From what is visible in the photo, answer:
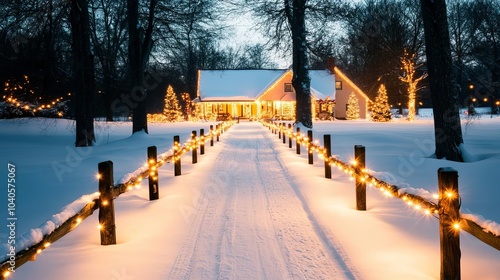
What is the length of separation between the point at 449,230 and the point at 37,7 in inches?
606

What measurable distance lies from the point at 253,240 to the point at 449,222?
8.29 feet

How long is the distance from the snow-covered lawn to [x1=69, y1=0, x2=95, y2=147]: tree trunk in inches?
285

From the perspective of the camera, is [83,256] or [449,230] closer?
[449,230]

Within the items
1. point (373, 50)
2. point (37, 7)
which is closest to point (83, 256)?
point (37, 7)

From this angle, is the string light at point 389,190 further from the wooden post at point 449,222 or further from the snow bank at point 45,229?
the snow bank at point 45,229

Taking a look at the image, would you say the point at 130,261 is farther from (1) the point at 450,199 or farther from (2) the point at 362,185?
(2) the point at 362,185

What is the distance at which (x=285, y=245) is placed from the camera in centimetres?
530

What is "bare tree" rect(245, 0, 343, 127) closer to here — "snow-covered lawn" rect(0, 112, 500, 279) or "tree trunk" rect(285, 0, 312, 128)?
"tree trunk" rect(285, 0, 312, 128)

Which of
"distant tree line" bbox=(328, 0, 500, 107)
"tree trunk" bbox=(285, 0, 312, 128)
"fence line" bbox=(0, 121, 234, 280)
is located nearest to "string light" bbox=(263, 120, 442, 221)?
"fence line" bbox=(0, 121, 234, 280)

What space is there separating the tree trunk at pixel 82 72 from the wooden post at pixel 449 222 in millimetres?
17301

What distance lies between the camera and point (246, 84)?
207 ft

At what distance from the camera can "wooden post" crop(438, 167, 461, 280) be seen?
3645 mm

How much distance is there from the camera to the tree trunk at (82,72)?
59.2 ft

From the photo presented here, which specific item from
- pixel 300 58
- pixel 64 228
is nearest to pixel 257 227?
pixel 64 228
